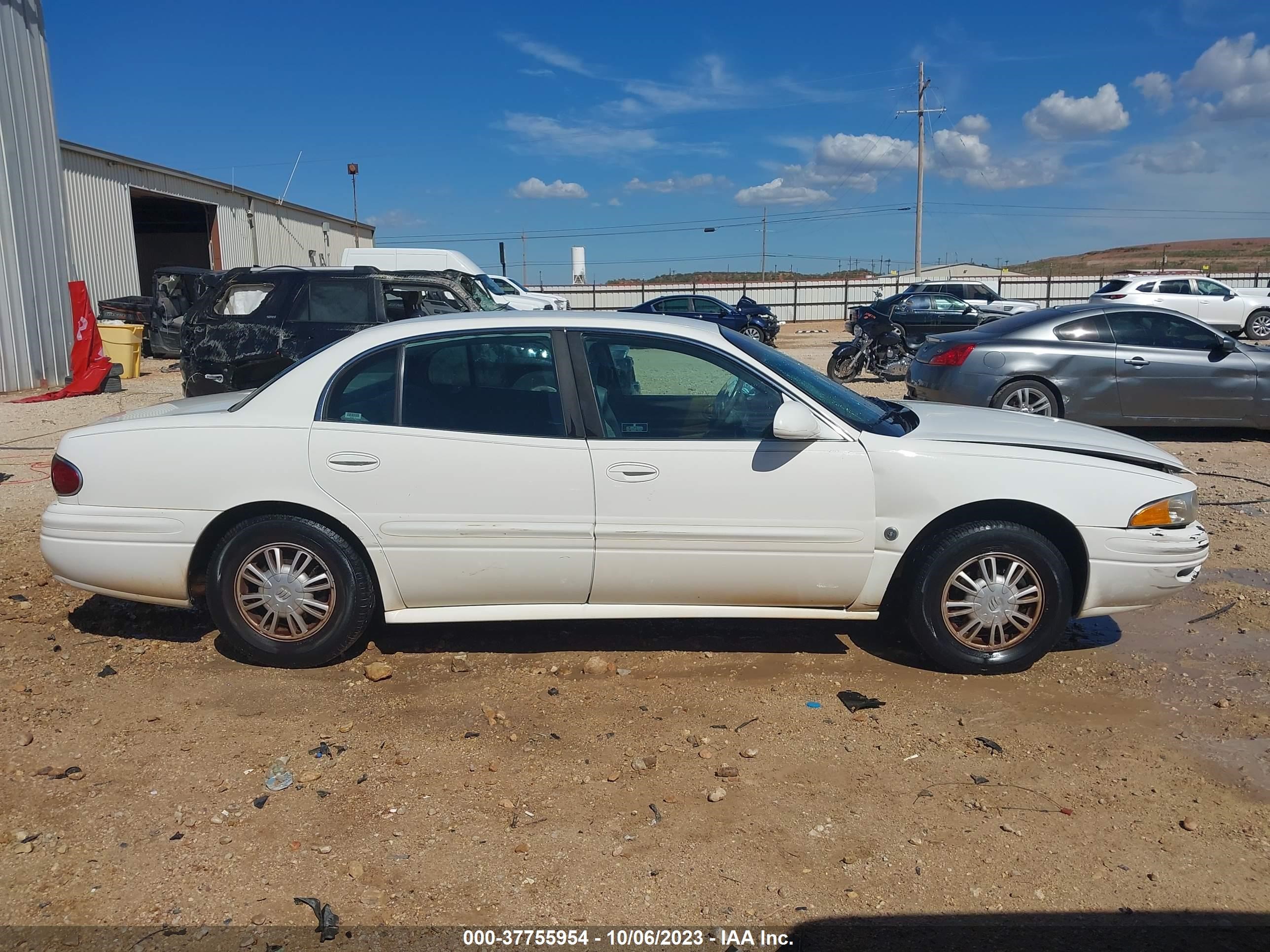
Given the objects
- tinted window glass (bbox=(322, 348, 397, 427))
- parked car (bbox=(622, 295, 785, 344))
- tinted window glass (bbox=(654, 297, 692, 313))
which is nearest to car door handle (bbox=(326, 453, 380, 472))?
tinted window glass (bbox=(322, 348, 397, 427))

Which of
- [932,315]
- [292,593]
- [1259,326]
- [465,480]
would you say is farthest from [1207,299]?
[292,593]

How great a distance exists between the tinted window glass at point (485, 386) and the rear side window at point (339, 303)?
18.8ft

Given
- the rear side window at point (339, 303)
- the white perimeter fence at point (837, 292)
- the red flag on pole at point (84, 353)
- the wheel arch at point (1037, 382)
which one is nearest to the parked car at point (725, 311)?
the red flag on pole at point (84, 353)

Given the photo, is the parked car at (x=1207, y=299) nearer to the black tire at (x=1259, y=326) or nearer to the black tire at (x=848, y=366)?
the black tire at (x=1259, y=326)

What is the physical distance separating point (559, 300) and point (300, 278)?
1575cm

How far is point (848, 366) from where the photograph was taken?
16.9m

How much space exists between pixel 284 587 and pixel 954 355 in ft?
24.9

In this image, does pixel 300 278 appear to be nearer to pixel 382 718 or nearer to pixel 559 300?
pixel 382 718

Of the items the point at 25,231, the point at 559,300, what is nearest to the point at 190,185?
the point at 559,300

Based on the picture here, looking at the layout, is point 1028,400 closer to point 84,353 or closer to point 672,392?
point 672,392

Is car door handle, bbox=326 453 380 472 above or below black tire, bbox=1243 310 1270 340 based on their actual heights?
below

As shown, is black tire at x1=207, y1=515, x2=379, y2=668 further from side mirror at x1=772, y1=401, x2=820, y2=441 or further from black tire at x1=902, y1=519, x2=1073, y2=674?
black tire at x1=902, y1=519, x2=1073, y2=674

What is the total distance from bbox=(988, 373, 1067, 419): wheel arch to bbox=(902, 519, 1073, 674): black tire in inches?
223

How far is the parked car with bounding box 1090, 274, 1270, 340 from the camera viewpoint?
26.2 meters
